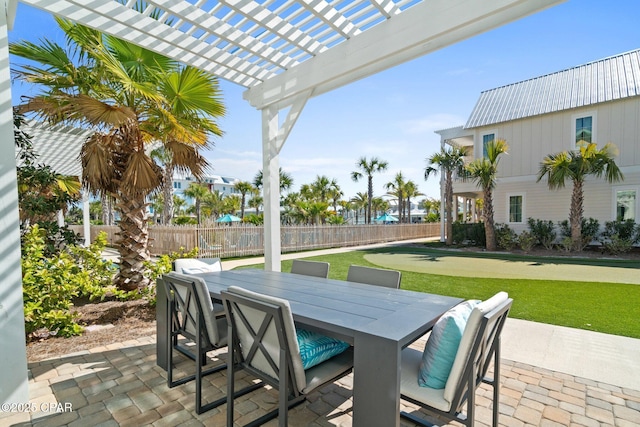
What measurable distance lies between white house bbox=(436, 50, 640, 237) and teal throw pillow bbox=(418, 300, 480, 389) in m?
15.1

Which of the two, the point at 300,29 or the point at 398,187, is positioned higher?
the point at 398,187

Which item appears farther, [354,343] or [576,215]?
[576,215]

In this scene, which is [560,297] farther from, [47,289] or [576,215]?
[576,215]

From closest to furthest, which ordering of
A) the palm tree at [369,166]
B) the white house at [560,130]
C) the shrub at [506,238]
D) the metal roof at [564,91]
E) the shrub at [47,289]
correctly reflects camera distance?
the shrub at [47,289] → the white house at [560,130] → the metal roof at [564,91] → the shrub at [506,238] → the palm tree at [369,166]

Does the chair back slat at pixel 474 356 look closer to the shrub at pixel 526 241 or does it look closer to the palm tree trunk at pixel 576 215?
the shrub at pixel 526 241

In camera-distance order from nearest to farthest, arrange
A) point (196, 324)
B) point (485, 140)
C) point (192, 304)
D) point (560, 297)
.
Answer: point (196, 324) → point (192, 304) → point (560, 297) → point (485, 140)

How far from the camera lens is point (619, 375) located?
9.77ft

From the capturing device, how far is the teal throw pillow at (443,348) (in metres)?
1.83

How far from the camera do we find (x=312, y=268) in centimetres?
403

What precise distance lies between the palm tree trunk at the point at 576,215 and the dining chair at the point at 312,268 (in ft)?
41.7

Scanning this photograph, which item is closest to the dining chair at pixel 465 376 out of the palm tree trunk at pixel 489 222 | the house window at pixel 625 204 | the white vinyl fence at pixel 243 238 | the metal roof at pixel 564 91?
the white vinyl fence at pixel 243 238

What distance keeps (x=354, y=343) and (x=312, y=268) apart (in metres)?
2.24

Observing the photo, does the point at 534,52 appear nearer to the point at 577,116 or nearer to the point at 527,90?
the point at 577,116

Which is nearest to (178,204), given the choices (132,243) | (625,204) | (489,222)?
(489,222)
